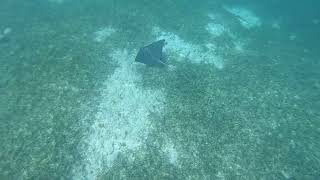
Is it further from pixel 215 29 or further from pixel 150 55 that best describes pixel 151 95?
pixel 215 29

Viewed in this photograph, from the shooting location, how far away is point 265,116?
39.0 feet

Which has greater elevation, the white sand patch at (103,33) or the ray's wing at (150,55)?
the white sand patch at (103,33)

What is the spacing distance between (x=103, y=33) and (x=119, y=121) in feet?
19.0

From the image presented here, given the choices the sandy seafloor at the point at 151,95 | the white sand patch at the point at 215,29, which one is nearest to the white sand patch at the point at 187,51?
the sandy seafloor at the point at 151,95

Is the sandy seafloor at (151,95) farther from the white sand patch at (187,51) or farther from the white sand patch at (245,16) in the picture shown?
the white sand patch at (245,16)

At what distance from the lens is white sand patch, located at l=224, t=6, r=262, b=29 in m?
17.8

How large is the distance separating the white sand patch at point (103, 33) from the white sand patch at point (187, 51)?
231 cm

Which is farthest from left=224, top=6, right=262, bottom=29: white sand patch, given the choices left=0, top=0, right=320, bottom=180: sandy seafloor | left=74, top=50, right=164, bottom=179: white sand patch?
left=74, top=50, right=164, bottom=179: white sand patch

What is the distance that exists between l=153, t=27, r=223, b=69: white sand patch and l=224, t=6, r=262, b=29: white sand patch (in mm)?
4288

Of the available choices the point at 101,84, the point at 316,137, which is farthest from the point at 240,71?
the point at 101,84

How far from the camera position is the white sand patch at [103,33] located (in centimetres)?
1438

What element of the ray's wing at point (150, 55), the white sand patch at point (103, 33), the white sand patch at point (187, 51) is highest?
the white sand patch at point (103, 33)

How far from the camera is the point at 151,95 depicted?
39.3 feet

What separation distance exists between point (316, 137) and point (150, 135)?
21.5 ft
